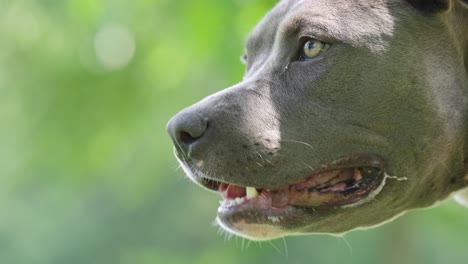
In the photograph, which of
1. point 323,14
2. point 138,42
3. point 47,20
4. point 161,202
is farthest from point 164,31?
point 161,202

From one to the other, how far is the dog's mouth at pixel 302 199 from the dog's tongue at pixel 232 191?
98 millimetres

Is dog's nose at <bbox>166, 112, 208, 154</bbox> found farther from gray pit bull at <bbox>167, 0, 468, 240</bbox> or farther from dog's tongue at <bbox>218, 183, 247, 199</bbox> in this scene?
dog's tongue at <bbox>218, 183, 247, 199</bbox>

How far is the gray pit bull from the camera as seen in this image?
11.8 ft

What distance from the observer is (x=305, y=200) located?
3.67 metres

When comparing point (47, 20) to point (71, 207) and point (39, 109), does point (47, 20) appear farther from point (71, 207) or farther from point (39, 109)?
point (71, 207)

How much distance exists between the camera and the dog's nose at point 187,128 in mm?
3562

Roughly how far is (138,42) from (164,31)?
34 centimetres

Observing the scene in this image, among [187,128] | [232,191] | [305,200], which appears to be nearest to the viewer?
[187,128]

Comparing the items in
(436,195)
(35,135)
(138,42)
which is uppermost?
(436,195)

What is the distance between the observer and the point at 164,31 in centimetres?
724

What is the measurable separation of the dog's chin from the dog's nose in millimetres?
170

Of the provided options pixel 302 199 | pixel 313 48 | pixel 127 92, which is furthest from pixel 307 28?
pixel 127 92

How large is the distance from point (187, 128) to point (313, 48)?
63cm

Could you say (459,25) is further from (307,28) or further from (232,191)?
(232,191)
